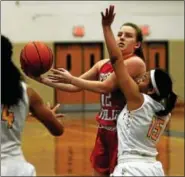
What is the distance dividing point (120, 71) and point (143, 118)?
30cm

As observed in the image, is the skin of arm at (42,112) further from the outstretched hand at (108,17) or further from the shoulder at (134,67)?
the shoulder at (134,67)

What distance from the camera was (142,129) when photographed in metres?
3.27

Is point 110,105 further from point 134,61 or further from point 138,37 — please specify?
point 138,37

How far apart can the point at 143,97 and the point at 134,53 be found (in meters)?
0.80

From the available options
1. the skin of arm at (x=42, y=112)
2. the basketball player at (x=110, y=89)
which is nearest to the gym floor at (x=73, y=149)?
the basketball player at (x=110, y=89)

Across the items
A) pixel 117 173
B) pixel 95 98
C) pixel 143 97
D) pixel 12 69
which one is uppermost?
pixel 12 69

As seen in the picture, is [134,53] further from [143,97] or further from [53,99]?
[53,99]

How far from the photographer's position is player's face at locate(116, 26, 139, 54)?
12.9 ft

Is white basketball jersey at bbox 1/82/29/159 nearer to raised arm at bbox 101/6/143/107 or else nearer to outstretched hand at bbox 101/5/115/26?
raised arm at bbox 101/6/143/107

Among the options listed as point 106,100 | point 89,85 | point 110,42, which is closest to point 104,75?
point 106,100

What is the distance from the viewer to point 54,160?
8156 millimetres

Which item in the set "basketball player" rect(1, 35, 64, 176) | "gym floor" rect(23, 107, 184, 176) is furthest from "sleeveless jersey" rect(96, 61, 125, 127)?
"gym floor" rect(23, 107, 184, 176)

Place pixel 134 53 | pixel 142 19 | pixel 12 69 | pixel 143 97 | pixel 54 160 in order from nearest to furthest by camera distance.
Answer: pixel 12 69 → pixel 143 97 → pixel 134 53 → pixel 54 160 → pixel 142 19

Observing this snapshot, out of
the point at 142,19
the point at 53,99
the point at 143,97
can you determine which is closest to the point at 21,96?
the point at 143,97
